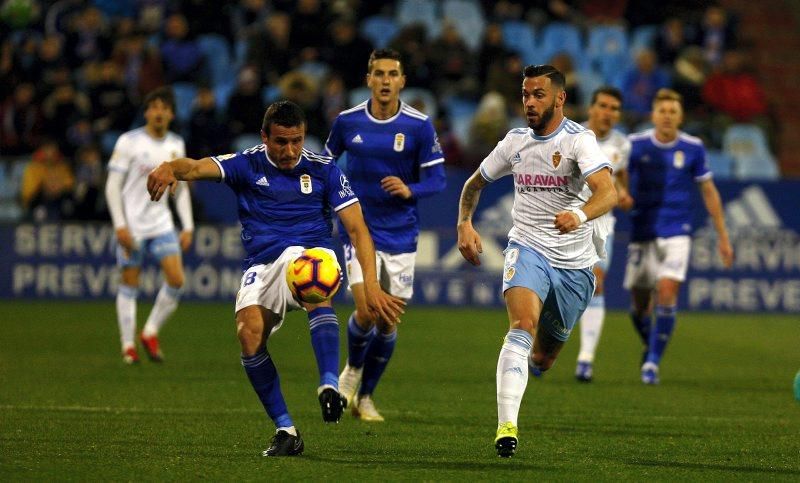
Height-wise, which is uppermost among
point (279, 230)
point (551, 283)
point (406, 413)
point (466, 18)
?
point (466, 18)

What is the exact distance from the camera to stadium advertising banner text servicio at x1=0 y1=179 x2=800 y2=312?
63.6ft

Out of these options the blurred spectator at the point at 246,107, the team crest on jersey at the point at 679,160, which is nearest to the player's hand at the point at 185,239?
the team crest on jersey at the point at 679,160

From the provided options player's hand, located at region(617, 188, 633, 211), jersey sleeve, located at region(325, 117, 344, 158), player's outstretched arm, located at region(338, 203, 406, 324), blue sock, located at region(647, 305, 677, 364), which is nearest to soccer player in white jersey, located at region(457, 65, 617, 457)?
player's outstretched arm, located at region(338, 203, 406, 324)

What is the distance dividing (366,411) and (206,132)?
36.2 ft

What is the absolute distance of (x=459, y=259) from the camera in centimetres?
1956

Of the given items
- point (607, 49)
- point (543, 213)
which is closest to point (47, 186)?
point (607, 49)

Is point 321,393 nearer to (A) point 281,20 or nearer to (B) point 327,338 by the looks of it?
(B) point 327,338

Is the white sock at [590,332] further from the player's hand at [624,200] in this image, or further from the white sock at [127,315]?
the white sock at [127,315]

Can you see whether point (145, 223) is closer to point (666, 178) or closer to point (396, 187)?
point (396, 187)

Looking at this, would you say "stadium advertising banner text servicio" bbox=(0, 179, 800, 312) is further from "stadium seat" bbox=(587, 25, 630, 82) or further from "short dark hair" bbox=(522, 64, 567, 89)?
"short dark hair" bbox=(522, 64, 567, 89)

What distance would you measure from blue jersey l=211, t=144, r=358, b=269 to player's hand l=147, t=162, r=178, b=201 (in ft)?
1.65

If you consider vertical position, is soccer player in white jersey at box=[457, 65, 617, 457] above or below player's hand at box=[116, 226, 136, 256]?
above

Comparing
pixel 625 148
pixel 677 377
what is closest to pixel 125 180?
pixel 625 148

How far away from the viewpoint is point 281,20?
71.6ft
